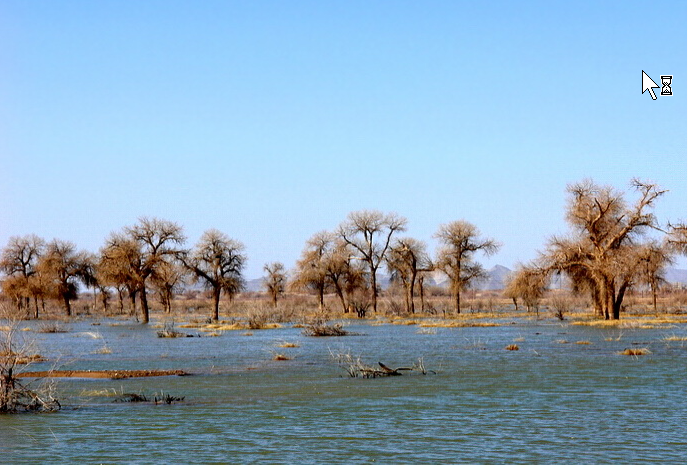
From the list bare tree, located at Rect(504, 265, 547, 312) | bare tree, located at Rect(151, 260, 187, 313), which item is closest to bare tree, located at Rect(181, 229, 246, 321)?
bare tree, located at Rect(151, 260, 187, 313)

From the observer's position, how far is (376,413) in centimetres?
1650

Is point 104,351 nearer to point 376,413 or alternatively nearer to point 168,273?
point 376,413

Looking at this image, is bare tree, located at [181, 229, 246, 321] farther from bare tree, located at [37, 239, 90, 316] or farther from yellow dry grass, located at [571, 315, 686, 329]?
yellow dry grass, located at [571, 315, 686, 329]

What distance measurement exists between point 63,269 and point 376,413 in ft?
243

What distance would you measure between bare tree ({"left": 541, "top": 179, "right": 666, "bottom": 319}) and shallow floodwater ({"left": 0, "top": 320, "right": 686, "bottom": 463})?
19.5m

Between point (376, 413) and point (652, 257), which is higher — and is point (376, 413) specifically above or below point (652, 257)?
below

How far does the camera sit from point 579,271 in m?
53.3

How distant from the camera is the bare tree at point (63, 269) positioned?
271 ft

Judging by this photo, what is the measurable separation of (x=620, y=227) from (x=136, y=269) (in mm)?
37779

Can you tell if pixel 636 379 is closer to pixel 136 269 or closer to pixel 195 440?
pixel 195 440

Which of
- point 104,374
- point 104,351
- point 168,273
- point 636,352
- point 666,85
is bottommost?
point 636,352

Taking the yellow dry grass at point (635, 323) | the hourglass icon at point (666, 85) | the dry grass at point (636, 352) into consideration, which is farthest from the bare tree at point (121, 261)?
the hourglass icon at point (666, 85)

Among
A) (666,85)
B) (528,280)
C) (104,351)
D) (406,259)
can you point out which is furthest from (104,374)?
(406,259)

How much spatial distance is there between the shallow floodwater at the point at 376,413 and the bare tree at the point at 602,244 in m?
19.5
